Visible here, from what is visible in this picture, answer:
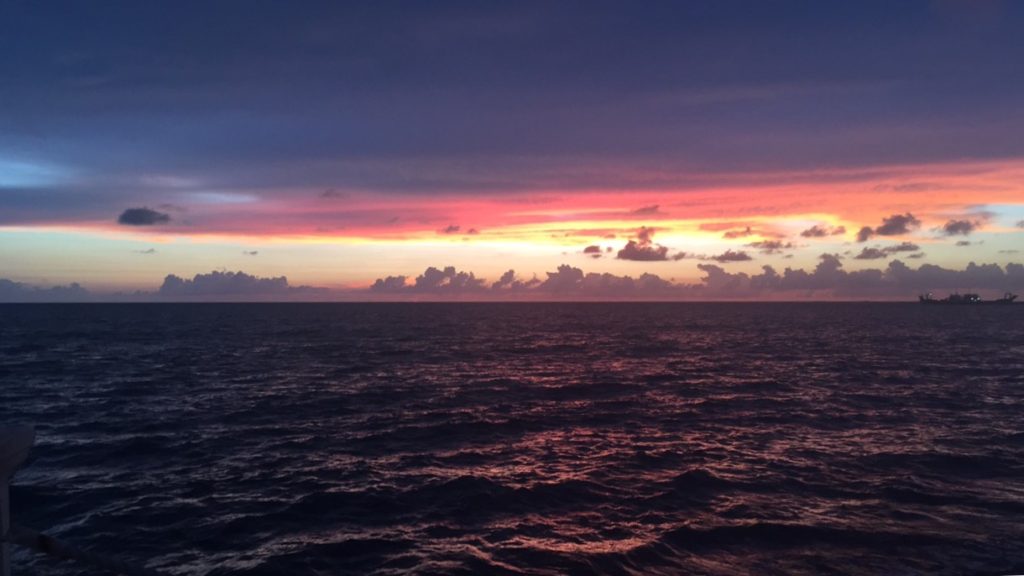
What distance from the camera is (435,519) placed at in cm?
1989

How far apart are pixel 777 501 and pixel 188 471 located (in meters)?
20.4

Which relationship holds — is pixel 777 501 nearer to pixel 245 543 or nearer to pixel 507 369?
pixel 245 543

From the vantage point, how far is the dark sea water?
57.2 feet

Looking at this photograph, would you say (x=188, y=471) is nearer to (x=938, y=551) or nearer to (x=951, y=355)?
(x=938, y=551)

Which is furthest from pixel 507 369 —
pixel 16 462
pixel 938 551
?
pixel 16 462

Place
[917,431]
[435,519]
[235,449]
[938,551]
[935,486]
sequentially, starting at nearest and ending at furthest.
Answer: [938,551], [435,519], [935,486], [235,449], [917,431]

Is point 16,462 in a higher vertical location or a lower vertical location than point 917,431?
higher

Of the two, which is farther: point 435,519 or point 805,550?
point 435,519

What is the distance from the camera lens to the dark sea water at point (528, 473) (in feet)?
57.2

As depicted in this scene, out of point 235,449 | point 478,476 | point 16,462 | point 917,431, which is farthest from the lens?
point 917,431

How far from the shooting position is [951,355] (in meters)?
71.9

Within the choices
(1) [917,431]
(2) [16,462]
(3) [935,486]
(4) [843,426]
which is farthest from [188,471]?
(1) [917,431]

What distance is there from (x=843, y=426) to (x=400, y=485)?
22.0 m

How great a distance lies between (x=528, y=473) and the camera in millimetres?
24734
